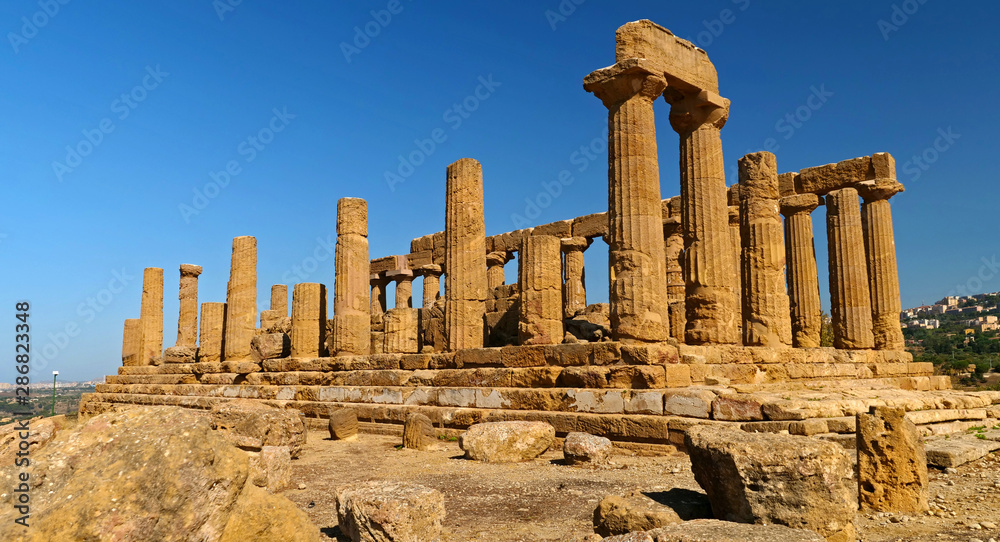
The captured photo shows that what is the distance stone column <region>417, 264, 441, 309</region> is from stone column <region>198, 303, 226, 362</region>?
7543 mm

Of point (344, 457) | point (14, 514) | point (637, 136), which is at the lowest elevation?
point (344, 457)

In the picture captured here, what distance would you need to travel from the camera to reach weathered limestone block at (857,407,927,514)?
5586 millimetres

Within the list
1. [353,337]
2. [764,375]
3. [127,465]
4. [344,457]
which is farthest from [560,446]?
[353,337]

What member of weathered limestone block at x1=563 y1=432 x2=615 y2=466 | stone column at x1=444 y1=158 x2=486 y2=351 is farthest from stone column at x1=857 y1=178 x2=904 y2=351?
weathered limestone block at x1=563 y1=432 x2=615 y2=466

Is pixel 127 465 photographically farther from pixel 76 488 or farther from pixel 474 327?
pixel 474 327

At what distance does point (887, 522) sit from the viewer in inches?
207

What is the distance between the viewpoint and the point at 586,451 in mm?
8133

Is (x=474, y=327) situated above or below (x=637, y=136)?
below

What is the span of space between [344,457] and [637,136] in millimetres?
6942

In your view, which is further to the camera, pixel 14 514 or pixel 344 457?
pixel 344 457

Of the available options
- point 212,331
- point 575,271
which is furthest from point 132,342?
point 575,271

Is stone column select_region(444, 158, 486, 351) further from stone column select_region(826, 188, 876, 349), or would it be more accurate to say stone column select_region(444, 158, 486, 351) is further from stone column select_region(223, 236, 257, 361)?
stone column select_region(826, 188, 876, 349)

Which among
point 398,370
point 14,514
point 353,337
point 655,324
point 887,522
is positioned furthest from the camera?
point 353,337

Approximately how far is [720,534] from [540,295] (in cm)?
911
